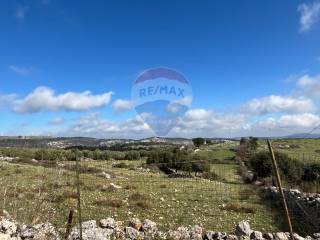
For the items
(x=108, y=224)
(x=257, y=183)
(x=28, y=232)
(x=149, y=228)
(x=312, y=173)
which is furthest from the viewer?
(x=257, y=183)

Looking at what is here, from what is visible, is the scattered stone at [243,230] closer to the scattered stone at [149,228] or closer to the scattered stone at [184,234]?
the scattered stone at [184,234]

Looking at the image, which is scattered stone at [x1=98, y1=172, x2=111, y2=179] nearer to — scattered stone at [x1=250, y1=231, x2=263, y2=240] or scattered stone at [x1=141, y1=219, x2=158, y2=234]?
scattered stone at [x1=141, y1=219, x2=158, y2=234]

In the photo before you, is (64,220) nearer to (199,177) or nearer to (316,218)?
(316,218)

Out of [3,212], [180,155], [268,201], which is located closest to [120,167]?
[180,155]

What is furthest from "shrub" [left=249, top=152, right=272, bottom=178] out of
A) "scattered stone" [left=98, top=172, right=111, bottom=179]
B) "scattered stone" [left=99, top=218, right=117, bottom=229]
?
"scattered stone" [left=99, top=218, right=117, bottom=229]

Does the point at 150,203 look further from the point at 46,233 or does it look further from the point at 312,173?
the point at 312,173

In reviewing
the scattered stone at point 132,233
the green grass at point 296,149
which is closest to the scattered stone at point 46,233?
the scattered stone at point 132,233

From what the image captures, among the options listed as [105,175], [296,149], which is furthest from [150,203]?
[296,149]
